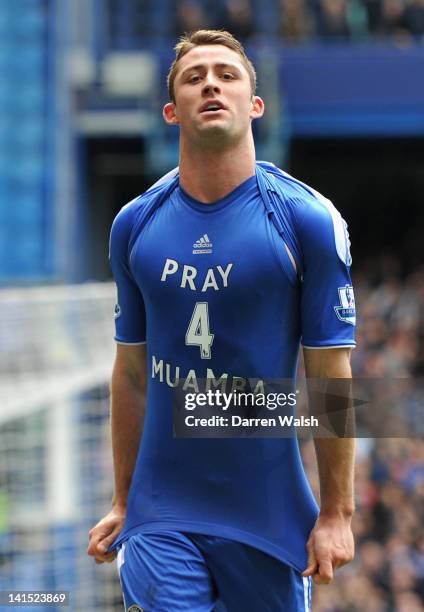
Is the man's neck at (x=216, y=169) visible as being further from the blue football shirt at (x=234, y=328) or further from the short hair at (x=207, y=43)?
the short hair at (x=207, y=43)

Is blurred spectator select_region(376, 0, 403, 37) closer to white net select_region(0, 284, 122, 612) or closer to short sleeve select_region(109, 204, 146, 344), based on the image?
white net select_region(0, 284, 122, 612)

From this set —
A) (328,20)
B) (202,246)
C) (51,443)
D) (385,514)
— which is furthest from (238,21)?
(202,246)

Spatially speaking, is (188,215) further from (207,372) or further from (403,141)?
(403,141)

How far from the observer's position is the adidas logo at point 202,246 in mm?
3693

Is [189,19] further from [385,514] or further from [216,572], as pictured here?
[216,572]

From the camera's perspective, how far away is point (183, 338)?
12.2 ft

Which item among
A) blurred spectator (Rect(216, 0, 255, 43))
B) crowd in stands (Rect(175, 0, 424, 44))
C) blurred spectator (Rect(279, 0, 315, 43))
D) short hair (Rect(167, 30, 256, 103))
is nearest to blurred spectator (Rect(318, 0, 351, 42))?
crowd in stands (Rect(175, 0, 424, 44))

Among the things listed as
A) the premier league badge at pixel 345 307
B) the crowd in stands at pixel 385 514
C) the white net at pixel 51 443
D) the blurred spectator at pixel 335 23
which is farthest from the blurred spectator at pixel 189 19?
the premier league badge at pixel 345 307

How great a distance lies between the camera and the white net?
6.91 metres

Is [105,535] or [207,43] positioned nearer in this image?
[207,43]

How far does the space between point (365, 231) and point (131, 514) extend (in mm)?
18578

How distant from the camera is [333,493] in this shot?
143 inches

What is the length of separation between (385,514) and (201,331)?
330 inches

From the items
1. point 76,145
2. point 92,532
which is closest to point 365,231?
point 76,145
